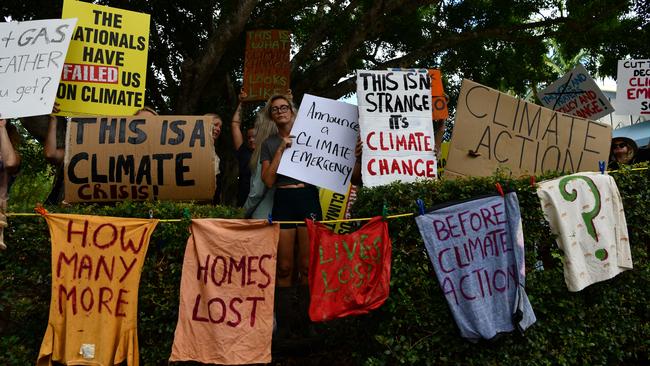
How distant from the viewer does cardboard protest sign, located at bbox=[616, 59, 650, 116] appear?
7.69 meters

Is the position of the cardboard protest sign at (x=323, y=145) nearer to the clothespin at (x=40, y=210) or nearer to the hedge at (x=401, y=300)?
the hedge at (x=401, y=300)

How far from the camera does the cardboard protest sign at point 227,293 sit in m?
4.50

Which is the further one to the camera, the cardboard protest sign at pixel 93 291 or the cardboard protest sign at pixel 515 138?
the cardboard protest sign at pixel 515 138

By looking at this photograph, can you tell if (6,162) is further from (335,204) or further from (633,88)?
(633,88)

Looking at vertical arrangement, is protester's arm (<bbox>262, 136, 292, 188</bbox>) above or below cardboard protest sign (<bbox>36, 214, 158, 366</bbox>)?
above

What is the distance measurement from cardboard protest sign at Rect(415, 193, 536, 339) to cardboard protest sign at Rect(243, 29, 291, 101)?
5056 mm

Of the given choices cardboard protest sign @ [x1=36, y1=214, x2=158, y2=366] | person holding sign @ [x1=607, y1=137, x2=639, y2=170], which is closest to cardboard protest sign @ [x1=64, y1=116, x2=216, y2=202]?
cardboard protest sign @ [x1=36, y1=214, x2=158, y2=366]

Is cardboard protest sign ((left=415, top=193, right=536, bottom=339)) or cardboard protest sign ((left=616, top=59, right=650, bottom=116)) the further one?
cardboard protest sign ((left=616, top=59, right=650, bottom=116))

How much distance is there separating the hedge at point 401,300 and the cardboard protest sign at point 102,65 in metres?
1.59

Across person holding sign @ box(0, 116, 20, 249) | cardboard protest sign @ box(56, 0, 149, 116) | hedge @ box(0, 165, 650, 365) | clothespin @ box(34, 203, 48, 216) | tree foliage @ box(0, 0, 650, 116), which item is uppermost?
tree foliage @ box(0, 0, 650, 116)

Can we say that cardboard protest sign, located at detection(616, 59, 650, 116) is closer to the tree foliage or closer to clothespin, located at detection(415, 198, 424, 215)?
the tree foliage

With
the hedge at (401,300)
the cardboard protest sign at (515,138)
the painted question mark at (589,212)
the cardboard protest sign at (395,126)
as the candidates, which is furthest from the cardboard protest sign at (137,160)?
the painted question mark at (589,212)

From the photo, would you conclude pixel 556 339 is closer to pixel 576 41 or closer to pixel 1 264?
pixel 1 264

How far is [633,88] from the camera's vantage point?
25.4ft
